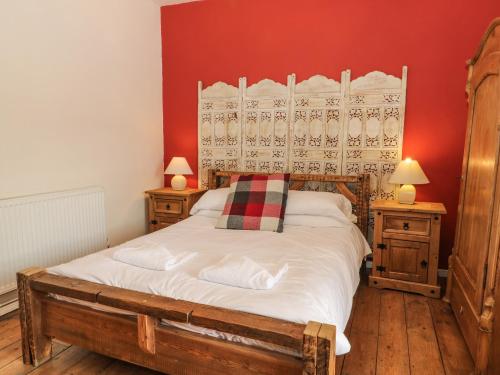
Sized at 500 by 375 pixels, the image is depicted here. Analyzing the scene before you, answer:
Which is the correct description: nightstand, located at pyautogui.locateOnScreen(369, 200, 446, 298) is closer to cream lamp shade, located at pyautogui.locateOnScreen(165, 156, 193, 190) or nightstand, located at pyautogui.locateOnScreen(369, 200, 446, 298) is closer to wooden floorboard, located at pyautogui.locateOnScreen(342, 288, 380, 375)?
wooden floorboard, located at pyautogui.locateOnScreen(342, 288, 380, 375)

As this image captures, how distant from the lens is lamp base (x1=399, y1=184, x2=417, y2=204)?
2.85 meters

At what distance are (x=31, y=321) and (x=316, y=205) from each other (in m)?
1.98

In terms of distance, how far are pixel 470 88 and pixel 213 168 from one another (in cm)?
233

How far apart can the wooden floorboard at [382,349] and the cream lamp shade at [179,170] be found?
1708 millimetres

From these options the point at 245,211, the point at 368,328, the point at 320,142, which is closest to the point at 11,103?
the point at 245,211

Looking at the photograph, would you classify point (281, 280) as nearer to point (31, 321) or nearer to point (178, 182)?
point (31, 321)

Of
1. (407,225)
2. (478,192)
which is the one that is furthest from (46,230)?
(478,192)

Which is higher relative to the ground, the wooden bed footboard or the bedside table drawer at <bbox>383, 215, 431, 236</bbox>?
the bedside table drawer at <bbox>383, 215, 431, 236</bbox>

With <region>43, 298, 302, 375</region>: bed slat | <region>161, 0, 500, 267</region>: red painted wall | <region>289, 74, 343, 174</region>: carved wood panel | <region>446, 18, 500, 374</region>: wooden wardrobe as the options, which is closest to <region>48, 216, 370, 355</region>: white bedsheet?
<region>43, 298, 302, 375</region>: bed slat

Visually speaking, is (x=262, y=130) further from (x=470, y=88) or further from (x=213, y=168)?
(x=470, y=88)

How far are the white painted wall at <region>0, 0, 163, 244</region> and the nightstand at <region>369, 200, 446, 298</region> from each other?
2282mm

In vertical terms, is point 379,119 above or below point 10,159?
above

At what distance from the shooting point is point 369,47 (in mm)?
3080

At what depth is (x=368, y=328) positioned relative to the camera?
226 cm
